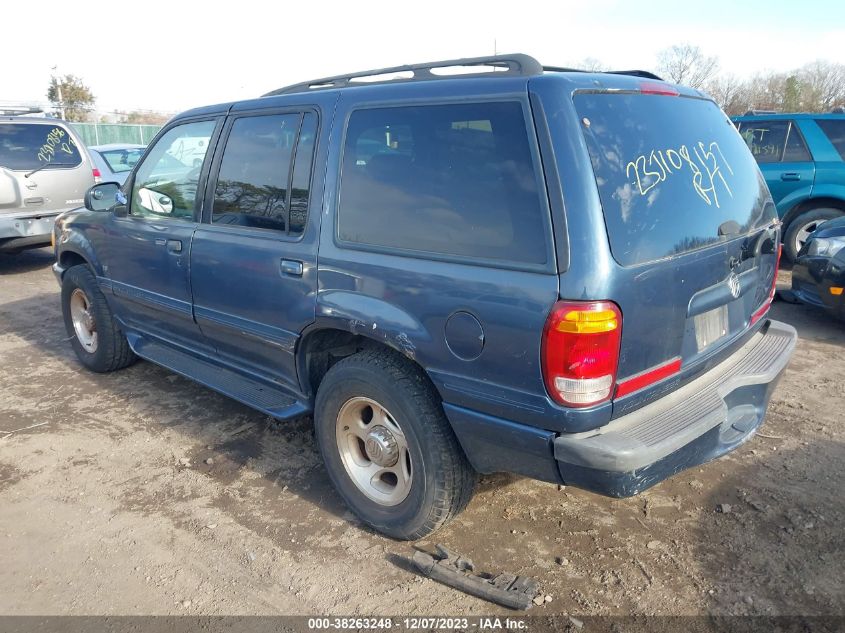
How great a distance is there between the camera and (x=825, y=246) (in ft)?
18.1

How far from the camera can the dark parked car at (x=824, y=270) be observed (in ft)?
17.4

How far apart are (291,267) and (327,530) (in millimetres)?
1259

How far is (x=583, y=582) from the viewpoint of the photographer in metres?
2.62

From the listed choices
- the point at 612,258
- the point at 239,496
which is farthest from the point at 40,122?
the point at 612,258

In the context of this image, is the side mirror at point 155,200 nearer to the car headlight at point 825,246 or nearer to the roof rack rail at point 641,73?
the roof rack rail at point 641,73

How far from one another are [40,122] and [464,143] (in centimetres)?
845

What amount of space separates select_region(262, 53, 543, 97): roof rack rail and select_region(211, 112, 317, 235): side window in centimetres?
26

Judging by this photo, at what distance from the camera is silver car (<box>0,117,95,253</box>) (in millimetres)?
8164

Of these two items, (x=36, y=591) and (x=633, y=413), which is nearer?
(x=633, y=413)

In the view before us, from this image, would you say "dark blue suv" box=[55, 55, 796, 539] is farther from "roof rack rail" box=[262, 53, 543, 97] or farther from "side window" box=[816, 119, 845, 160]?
"side window" box=[816, 119, 845, 160]

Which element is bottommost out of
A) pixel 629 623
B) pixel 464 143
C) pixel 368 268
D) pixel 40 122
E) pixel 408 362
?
pixel 629 623

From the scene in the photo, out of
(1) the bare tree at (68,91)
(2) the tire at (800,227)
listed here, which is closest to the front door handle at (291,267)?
(2) the tire at (800,227)

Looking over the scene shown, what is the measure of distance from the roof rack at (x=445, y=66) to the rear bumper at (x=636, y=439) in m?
1.33

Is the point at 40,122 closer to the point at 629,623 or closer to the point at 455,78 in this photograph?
the point at 455,78
